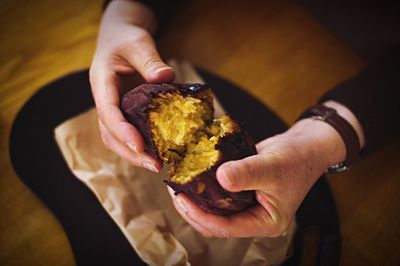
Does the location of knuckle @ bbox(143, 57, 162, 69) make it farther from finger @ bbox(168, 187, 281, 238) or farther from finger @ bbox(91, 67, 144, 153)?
finger @ bbox(168, 187, 281, 238)

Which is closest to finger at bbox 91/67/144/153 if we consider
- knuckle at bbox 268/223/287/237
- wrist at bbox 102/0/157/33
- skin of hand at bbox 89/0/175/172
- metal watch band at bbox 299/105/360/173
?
skin of hand at bbox 89/0/175/172

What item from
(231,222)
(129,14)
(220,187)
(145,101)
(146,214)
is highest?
(129,14)

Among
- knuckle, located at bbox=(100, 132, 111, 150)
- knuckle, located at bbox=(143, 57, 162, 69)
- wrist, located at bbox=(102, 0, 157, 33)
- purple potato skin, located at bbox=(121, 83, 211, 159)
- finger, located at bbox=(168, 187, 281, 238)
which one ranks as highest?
wrist, located at bbox=(102, 0, 157, 33)

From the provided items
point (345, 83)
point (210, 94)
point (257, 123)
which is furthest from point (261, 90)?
point (210, 94)

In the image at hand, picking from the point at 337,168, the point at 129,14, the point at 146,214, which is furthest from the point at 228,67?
the point at 146,214

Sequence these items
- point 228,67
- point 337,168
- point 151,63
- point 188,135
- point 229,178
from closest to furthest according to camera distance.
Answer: point 229,178, point 188,135, point 151,63, point 337,168, point 228,67

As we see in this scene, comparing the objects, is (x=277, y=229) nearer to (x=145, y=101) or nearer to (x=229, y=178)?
(x=229, y=178)

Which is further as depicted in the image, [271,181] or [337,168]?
[337,168]
